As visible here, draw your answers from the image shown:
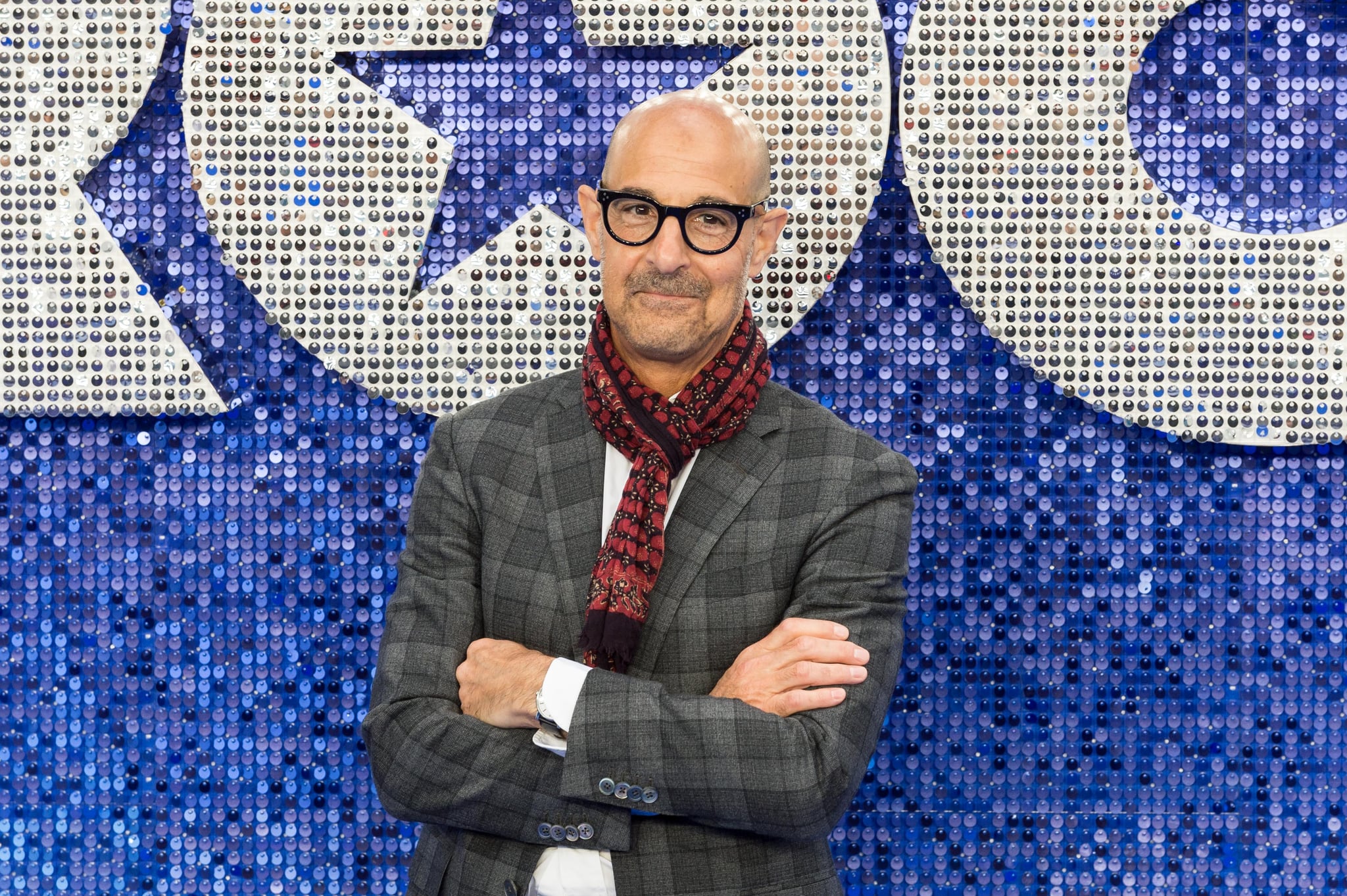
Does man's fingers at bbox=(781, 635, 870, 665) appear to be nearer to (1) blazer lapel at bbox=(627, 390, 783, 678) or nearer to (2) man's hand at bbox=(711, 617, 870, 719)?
(2) man's hand at bbox=(711, 617, 870, 719)

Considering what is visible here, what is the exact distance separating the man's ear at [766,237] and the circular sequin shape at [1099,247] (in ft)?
2.09

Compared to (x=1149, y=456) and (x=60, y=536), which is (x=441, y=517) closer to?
(x=60, y=536)

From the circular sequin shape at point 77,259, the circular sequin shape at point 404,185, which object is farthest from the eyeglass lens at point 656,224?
the circular sequin shape at point 77,259

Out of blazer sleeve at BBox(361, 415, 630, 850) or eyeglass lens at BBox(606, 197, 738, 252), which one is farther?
eyeglass lens at BBox(606, 197, 738, 252)

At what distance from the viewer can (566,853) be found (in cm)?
185

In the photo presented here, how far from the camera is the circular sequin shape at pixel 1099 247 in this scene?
8.59 feet

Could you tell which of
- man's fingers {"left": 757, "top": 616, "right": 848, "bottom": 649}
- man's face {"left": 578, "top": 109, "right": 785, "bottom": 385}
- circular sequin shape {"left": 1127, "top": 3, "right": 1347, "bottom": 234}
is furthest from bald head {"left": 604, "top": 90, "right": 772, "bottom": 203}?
circular sequin shape {"left": 1127, "top": 3, "right": 1347, "bottom": 234}

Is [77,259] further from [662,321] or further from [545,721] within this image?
[545,721]

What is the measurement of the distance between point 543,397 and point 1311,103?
1.82 metres

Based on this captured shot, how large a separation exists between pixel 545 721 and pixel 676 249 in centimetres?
73

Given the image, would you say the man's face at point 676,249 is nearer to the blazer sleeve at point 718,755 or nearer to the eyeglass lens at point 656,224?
the eyeglass lens at point 656,224

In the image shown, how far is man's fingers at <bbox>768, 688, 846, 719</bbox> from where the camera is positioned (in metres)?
1.79

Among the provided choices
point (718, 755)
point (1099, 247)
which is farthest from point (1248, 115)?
point (718, 755)

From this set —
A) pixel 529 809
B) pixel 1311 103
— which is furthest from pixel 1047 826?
pixel 1311 103
